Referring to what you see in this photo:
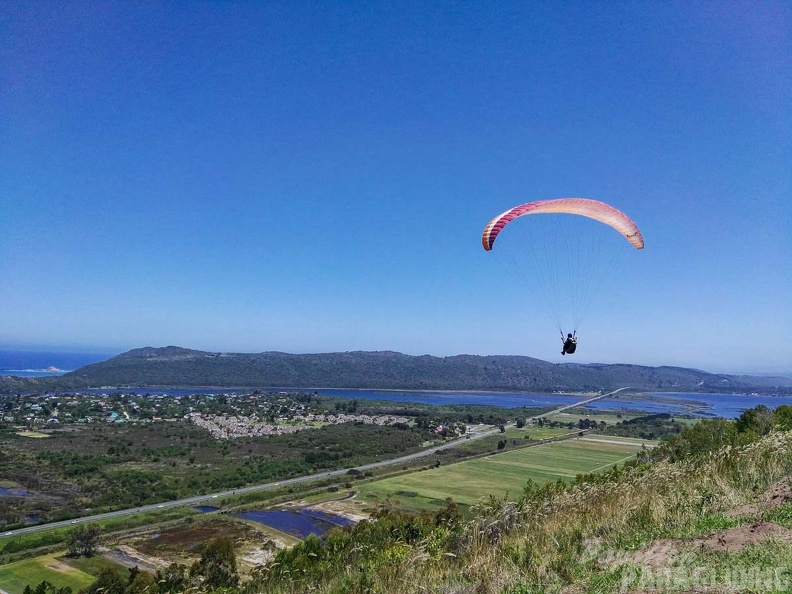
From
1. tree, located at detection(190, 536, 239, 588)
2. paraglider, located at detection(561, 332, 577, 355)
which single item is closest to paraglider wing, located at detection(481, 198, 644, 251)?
paraglider, located at detection(561, 332, 577, 355)

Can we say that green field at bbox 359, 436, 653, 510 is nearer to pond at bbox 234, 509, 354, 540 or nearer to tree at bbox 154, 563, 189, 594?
pond at bbox 234, 509, 354, 540

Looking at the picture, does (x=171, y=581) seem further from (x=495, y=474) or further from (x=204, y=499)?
(x=495, y=474)

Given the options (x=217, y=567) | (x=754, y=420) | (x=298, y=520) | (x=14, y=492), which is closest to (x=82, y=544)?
(x=298, y=520)

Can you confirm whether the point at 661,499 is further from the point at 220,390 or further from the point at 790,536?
the point at 220,390

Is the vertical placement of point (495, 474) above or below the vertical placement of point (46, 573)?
below

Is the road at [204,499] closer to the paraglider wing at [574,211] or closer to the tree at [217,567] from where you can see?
the tree at [217,567]

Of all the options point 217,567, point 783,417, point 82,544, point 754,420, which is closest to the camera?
point 217,567

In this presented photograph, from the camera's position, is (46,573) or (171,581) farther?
(46,573)
